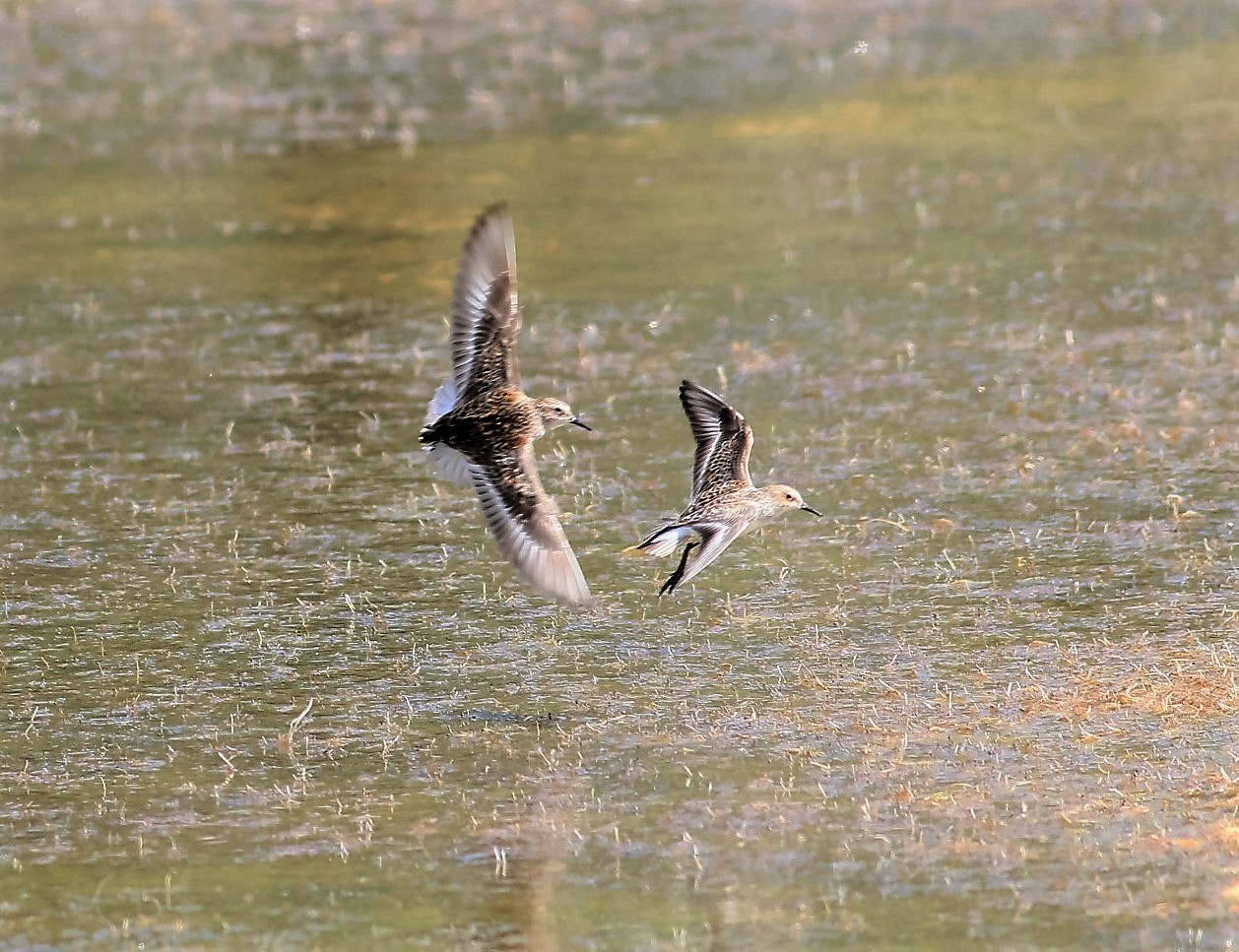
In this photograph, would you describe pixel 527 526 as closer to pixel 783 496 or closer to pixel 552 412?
pixel 552 412

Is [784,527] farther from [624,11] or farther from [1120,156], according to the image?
[624,11]

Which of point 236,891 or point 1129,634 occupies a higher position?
point 1129,634

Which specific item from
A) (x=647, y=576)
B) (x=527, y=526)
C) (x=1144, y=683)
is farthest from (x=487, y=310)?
(x=1144, y=683)

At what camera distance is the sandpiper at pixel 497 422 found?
7.62m

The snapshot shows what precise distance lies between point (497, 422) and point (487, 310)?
1.70 feet

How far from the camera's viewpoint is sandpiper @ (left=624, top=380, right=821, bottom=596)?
7.95m

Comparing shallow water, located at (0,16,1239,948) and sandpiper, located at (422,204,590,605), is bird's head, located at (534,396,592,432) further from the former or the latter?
shallow water, located at (0,16,1239,948)

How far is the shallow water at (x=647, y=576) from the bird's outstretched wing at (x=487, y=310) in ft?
3.11

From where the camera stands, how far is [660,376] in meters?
11.8

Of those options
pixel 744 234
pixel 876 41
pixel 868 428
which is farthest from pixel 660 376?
pixel 876 41

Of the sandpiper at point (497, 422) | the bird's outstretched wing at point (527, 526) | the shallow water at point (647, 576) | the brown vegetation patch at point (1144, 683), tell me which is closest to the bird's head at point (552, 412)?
the sandpiper at point (497, 422)

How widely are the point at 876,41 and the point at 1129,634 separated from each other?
14.0 meters

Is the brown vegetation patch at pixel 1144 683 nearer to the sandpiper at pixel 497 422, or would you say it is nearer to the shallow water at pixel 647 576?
the shallow water at pixel 647 576

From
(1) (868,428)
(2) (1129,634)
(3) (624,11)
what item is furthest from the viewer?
(3) (624,11)
